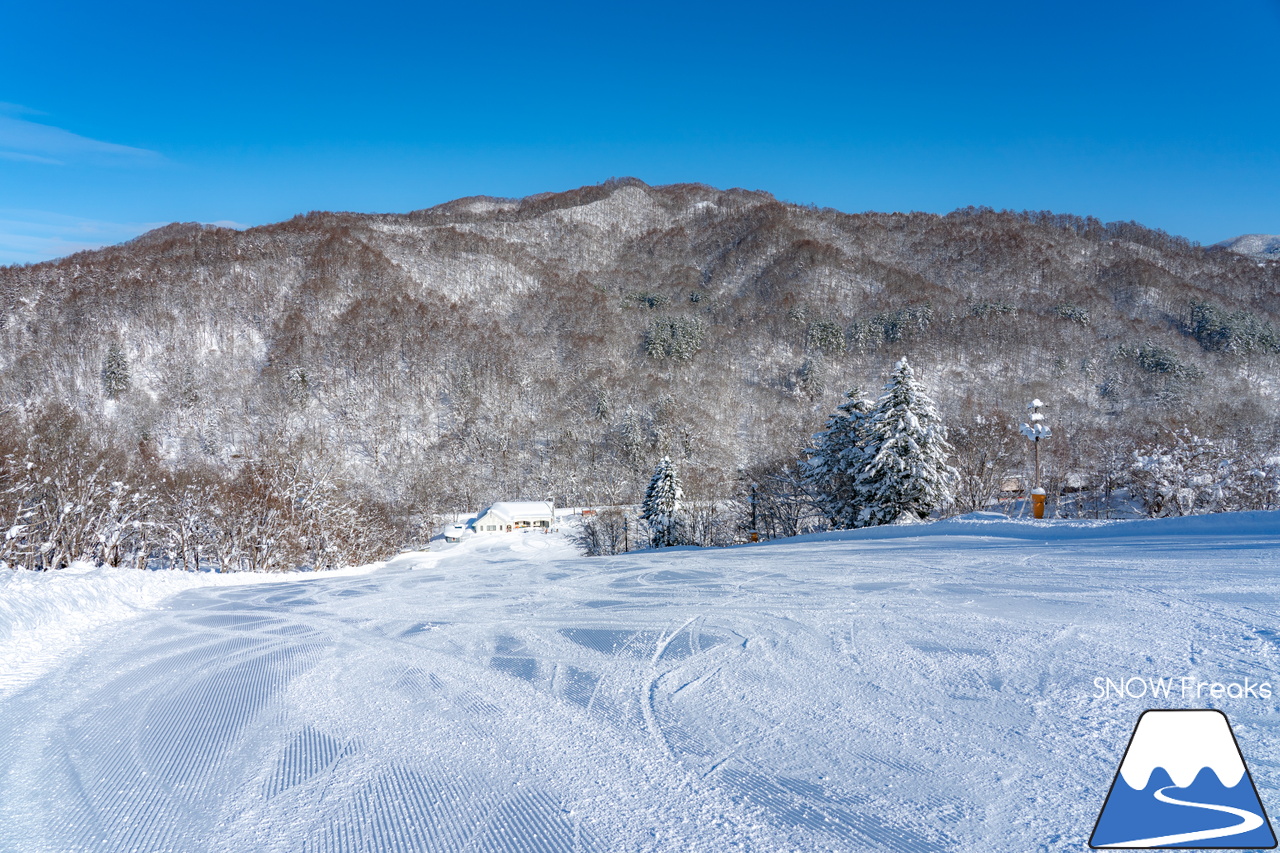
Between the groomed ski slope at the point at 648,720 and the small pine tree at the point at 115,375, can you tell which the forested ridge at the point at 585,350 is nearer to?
the small pine tree at the point at 115,375

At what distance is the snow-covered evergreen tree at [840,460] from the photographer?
28.0 metres

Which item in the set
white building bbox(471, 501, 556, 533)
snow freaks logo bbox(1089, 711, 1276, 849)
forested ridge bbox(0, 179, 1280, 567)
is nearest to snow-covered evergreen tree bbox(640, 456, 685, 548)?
forested ridge bbox(0, 179, 1280, 567)

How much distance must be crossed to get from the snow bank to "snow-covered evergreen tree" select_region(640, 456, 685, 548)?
104 feet

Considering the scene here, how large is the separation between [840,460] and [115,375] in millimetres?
121191

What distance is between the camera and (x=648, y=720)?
11.7ft

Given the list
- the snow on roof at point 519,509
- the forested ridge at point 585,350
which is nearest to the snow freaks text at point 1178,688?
the forested ridge at point 585,350

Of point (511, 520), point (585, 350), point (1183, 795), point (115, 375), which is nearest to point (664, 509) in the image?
point (511, 520)

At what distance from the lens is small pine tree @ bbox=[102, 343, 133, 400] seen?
100m

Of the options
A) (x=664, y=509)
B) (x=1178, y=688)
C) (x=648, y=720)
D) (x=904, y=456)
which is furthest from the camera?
(x=664, y=509)

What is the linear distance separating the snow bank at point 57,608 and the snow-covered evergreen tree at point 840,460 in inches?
982

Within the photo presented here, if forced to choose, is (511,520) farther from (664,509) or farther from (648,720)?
(648,720)

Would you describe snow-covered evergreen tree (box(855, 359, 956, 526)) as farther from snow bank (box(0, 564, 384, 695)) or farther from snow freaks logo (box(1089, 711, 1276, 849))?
snow bank (box(0, 564, 384, 695))

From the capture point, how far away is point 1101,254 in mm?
166750

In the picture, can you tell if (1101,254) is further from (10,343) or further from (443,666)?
(10,343)
